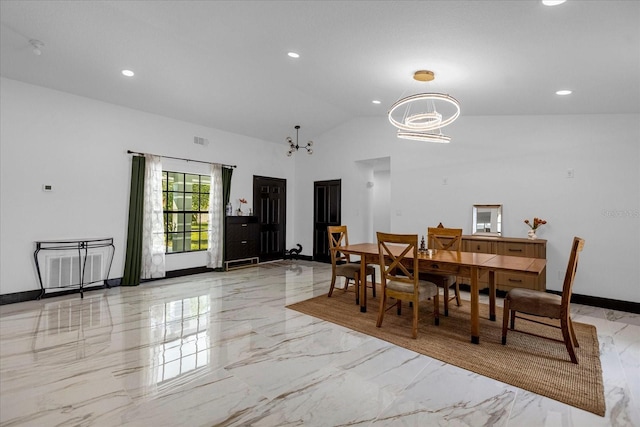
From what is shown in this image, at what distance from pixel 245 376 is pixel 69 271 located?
150 inches

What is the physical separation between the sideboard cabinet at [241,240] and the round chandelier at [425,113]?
3.70m

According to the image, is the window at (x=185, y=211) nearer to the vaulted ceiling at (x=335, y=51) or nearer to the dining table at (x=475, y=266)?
the vaulted ceiling at (x=335, y=51)

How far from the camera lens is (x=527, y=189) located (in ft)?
15.4

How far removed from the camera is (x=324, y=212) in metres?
7.50

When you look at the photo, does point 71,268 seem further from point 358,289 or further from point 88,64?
point 358,289

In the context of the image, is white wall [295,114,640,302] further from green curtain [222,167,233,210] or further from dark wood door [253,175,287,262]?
green curtain [222,167,233,210]

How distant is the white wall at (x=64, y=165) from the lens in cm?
411

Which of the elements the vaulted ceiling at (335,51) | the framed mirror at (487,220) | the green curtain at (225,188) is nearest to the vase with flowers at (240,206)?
the green curtain at (225,188)

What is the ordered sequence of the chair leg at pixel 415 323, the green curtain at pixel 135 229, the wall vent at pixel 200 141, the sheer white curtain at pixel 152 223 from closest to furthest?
the chair leg at pixel 415 323 → the green curtain at pixel 135 229 → the sheer white curtain at pixel 152 223 → the wall vent at pixel 200 141

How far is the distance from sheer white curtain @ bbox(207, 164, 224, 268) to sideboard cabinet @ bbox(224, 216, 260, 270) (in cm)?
14

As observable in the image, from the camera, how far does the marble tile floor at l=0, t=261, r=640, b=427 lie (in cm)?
188

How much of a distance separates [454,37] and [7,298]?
20.0ft

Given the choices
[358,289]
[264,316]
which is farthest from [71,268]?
[358,289]

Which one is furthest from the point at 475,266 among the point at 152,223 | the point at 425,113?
the point at 152,223
